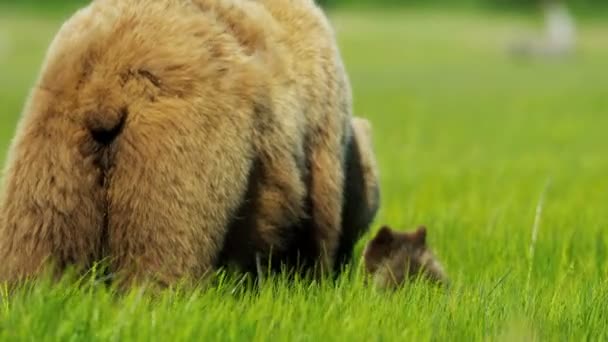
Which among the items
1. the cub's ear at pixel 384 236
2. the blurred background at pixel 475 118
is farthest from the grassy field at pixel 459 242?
the cub's ear at pixel 384 236

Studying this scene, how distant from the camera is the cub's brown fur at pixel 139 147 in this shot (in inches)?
136

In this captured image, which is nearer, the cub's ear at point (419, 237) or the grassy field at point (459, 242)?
Result: the grassy field at point (459, 242)

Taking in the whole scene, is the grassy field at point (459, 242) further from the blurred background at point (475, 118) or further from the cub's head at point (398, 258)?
the cub's head at point (398, 258)

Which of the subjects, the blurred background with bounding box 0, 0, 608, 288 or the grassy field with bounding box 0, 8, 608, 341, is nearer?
the grassy field with bounding box 0, 8, 608, 341

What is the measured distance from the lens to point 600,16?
51.0 metres

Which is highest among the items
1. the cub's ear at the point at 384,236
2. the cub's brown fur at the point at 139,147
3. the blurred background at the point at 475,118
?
the cub's brown fur at the point at 139,147

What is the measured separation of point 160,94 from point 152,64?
0.32 feet

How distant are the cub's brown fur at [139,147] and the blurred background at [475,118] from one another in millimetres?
1590

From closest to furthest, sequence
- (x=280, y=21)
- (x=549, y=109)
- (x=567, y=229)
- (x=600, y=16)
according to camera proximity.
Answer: (x=280, y=21) → (x=567, y=229) → (x=549, y=109) → (x=600, y=16)

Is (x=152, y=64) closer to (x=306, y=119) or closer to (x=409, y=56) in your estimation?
(x=306, y=119)

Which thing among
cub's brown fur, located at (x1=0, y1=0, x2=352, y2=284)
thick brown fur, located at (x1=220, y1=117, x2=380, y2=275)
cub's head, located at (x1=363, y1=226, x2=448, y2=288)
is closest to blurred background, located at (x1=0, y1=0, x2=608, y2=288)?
cub's head, located at (x1=363, y1=226, x2=448, y2=288)

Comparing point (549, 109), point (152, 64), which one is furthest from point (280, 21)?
point (549, 109)

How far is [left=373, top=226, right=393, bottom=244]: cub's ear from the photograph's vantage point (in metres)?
5.05

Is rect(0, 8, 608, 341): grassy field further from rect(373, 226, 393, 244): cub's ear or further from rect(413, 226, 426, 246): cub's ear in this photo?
rect(373, 226, 393, 244): cub's ear
